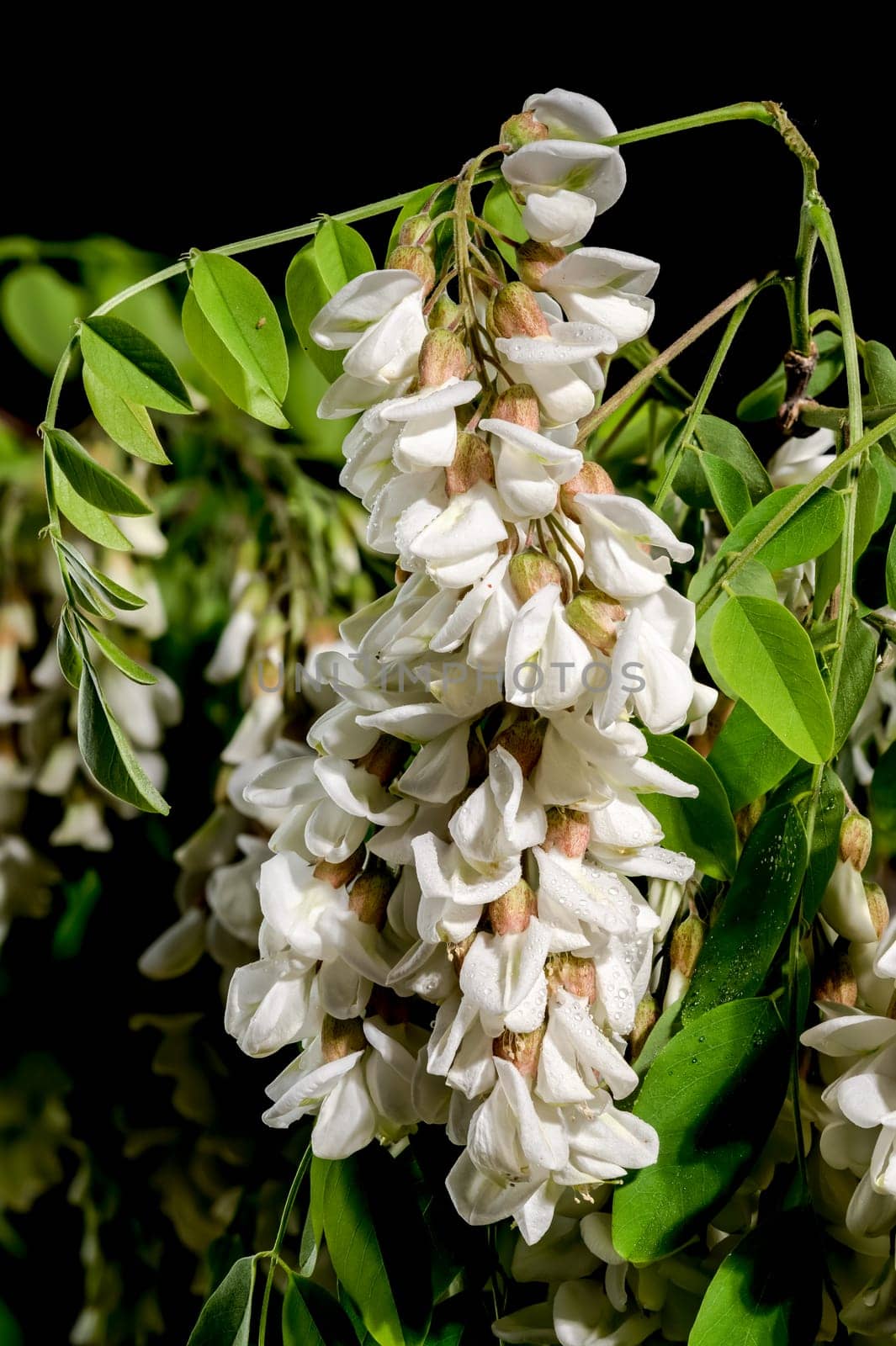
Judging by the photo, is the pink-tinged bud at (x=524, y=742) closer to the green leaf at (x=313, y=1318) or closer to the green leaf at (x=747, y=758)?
the green leaf at (x=747, y=758)

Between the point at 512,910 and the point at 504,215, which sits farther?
the point at 504,215

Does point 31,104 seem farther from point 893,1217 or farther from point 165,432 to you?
point 893,1217

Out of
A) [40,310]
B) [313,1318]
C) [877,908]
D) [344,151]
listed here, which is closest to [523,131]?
[877,908]

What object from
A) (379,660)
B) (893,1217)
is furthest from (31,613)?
(893,1217)

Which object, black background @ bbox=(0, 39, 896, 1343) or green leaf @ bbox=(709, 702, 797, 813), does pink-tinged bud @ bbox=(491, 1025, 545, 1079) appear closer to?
green leaf @ bbox=(709, 702, 797, 813)

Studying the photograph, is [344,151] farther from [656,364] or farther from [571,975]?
[571,975]

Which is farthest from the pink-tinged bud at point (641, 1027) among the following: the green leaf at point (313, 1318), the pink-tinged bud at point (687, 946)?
the green leaf at point (313, 1318)
